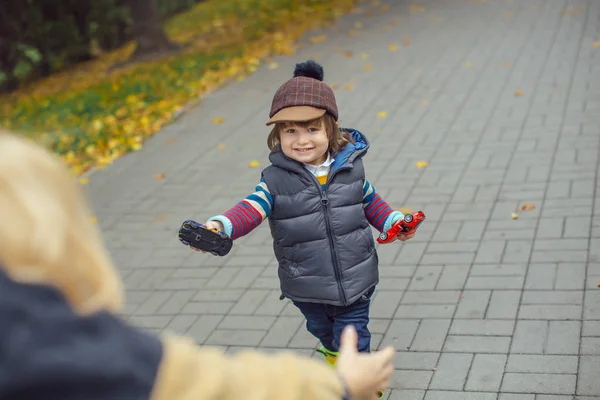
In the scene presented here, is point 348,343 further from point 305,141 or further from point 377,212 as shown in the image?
point 377,212

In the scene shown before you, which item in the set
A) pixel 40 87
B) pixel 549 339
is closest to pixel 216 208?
pixel 549 339

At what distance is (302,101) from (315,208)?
458mm

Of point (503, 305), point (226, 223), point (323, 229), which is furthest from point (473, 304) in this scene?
point (226, 223)

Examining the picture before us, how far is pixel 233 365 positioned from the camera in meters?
1.56

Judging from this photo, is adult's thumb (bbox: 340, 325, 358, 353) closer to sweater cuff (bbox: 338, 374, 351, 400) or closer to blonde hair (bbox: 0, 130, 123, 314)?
sweater cuff (bbox: 338, 374, 351, 400)

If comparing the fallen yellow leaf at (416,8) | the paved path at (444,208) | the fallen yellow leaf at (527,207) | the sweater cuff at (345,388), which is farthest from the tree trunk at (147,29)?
the sweater cuff at (345,388)

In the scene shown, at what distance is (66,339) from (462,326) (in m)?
3.68

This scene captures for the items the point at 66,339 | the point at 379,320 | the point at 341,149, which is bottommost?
the point at 379,320

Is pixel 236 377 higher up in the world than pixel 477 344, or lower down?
higher up

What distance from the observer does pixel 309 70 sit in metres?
3.83

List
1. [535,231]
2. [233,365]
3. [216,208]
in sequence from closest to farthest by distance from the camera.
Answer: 1. [233,365]
2. [535,231]
3. [216,208]

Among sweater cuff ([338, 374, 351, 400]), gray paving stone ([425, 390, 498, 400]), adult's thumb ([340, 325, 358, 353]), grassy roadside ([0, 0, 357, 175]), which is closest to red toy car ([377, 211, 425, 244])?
gray paving stone ([425, 390, 498, 400])

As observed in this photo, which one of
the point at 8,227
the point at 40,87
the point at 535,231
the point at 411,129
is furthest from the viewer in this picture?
the point at 40,87

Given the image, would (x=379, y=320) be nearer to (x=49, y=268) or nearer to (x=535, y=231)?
(x=535, y=231)
